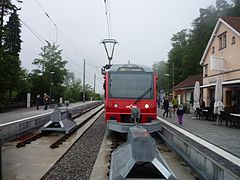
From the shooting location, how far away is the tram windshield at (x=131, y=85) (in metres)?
11.9

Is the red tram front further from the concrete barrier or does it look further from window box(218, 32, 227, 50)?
window box(218, 32, 227, 50)

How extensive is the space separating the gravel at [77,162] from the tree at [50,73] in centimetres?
3890

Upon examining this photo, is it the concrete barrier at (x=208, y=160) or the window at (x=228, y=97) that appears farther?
the window at (x=228, y=97)

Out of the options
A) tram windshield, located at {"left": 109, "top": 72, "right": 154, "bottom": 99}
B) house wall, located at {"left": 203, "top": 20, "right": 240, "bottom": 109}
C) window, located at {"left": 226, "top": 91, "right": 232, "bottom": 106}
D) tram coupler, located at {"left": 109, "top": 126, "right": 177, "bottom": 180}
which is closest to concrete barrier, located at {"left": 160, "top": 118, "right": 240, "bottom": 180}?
tram coupler, located at {"left": 109, "top": 126, "right": 177, "bottom": 180}

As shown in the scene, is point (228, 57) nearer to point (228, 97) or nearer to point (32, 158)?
point (228, 97)

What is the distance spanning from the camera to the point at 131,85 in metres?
12.0

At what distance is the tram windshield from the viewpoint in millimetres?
11875

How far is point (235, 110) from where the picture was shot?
22.5 m

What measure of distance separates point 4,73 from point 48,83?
67.7ft

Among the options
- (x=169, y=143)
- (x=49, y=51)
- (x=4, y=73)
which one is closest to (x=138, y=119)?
(x=169, y=143)

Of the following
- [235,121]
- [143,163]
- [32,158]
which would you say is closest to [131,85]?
[32,158]

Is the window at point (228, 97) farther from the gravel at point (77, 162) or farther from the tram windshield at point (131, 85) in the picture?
the gravel at point (77, 162)

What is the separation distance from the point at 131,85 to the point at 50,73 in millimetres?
41307

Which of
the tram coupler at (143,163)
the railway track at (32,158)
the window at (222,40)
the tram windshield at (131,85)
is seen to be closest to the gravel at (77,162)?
the railway track at (32,158)
